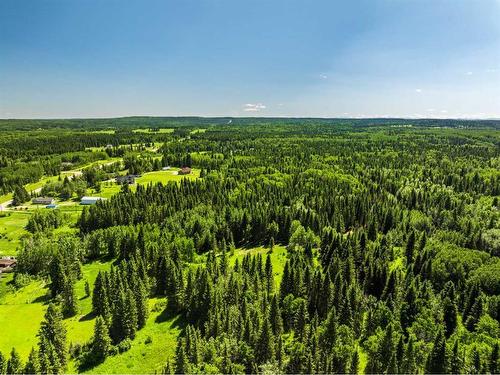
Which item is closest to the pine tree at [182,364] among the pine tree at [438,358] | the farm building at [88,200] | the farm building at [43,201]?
the pine tree at [438,358]

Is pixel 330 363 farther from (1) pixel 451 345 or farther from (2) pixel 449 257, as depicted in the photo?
(2) pixel 449 257

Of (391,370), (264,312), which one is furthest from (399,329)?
(264,312)

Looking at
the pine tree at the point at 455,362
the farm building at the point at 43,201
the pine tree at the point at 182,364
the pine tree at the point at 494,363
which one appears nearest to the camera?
the pine tree at the point at 494,363

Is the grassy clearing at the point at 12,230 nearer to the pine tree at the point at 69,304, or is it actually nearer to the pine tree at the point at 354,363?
the pine tree at the point at 69,304

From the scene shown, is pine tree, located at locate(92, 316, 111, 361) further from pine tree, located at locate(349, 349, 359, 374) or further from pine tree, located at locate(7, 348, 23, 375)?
pine tree, located at locate(349, 349, 359, 374)

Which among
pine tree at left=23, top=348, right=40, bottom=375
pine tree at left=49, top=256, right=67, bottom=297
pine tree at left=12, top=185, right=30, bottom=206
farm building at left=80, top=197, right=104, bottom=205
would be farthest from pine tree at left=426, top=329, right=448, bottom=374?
pine tree at left=12, top=185, right=30, bottom=206
